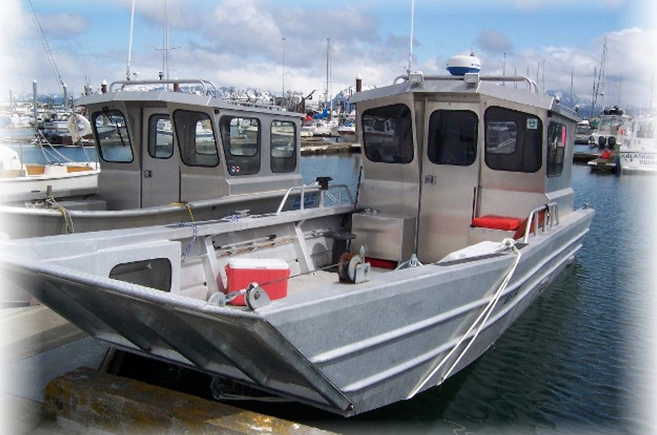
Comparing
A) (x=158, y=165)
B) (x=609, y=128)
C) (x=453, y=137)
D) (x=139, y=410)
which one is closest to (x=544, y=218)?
(x=453, y=137)

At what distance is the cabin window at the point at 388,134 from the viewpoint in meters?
8.32

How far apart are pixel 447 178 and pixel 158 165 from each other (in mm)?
5194

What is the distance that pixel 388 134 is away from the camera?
852 cm

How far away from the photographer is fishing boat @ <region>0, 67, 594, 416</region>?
4418mm

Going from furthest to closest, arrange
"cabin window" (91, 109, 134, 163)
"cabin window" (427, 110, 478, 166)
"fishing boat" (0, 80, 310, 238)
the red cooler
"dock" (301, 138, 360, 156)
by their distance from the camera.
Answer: "dock" (301, 138, 360, 156) < "cabin window" (91, 109, 134, 163) < "fishing boat" (0, 80, 310, 238) < "cabin window" (427, 110, 478, 166) < the red cooler

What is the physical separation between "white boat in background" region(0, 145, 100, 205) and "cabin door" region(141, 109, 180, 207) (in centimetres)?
124

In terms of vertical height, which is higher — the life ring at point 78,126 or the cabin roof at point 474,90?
the cabin roof at point 474,90

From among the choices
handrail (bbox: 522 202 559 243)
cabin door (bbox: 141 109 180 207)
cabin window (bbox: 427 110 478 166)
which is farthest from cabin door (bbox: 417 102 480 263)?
cabin door (bbox: 141 109 180 207)

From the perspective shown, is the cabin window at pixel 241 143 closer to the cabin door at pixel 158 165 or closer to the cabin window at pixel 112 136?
the cabin door at pixel 158 165

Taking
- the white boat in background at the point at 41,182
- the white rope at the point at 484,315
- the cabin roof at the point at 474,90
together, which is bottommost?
the white rope at the point at 484,315

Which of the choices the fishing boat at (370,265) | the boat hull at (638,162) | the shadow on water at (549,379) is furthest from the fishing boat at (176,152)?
the boat hull at (638,162)

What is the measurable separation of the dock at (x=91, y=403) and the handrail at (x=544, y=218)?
3.72 m

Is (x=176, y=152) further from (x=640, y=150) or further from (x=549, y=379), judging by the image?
(x=640, y=150)

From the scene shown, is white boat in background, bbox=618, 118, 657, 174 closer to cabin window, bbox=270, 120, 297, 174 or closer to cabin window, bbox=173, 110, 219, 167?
cabin window, bbox=270, 120, 297, 174
